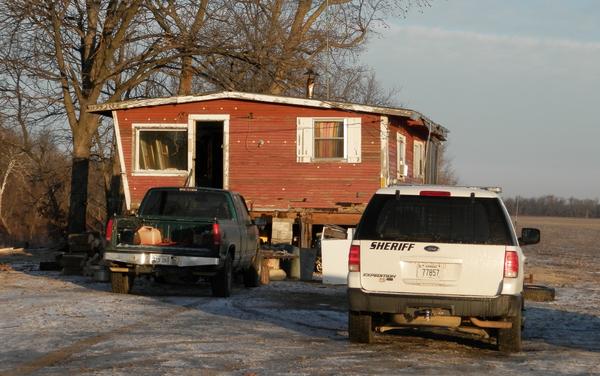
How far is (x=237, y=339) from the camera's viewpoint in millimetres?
11031

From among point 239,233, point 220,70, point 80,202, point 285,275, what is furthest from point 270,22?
point 239,233

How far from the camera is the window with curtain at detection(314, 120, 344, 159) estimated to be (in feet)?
81.4

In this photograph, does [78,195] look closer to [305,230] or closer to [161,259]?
[305,230]

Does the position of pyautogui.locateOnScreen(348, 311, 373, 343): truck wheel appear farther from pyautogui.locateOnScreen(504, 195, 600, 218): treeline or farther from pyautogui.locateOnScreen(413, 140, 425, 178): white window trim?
pyautogui.locateOnScreen(504, 195, 600, 218): treeline

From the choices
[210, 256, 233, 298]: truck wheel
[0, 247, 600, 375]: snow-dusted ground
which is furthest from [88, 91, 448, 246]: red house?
[210, 256, 233, 298]: truck wheel

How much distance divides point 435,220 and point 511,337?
1499 millimetres

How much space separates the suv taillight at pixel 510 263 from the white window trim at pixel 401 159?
16.3 meters

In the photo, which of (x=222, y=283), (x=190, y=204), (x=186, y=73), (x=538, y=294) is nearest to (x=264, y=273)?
(x=190, y=204)

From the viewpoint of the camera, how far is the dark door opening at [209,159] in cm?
2791

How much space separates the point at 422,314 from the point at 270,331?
237 cm

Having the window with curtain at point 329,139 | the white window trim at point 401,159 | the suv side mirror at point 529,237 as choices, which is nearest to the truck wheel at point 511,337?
the suv side mirror at point 529,237

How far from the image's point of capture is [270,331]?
11938 millimetres

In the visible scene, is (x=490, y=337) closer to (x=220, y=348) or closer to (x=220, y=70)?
(x=220, y=348)

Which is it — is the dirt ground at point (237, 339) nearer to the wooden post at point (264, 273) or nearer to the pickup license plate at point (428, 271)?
the pickup license plate at point (428, 271)
